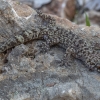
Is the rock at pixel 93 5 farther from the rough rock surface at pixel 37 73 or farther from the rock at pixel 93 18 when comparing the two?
the rough rock surface at pixel 37 73

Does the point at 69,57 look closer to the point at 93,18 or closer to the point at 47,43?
the point at 47,43

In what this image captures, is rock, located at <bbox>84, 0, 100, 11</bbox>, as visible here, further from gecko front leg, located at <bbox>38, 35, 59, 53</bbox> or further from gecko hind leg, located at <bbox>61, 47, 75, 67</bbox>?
gecko hind leg, located at <bbox>61, 47, 75, 67</bbox>

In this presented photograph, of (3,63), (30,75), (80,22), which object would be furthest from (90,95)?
(80,22)

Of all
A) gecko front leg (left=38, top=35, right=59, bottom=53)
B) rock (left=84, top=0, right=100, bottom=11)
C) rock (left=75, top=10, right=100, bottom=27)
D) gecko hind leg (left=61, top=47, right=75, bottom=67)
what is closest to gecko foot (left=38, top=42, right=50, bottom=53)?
gecko front leg (left=38, top=35, right=59, bottom=53)

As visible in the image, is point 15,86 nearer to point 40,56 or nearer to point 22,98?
point 22,98

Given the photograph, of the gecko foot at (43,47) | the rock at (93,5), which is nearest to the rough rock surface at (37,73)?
the gecko foot at (43,47)
